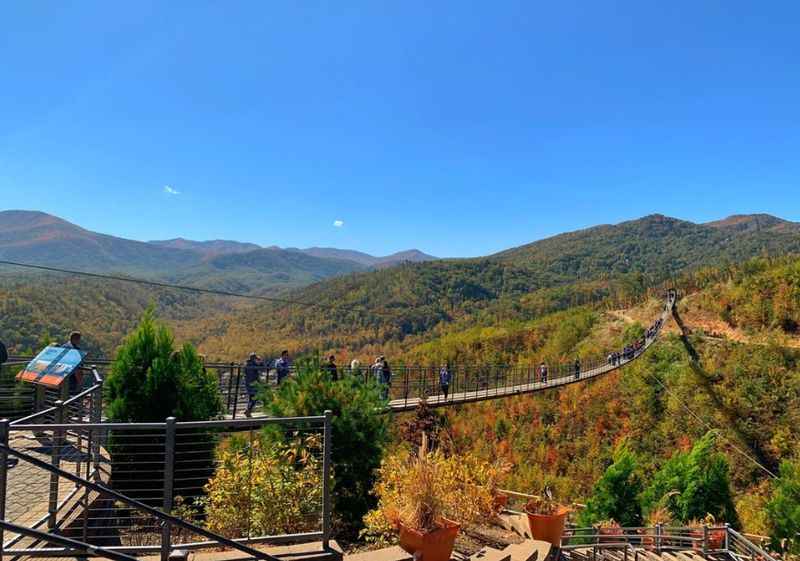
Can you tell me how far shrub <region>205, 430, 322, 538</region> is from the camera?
4.61 m

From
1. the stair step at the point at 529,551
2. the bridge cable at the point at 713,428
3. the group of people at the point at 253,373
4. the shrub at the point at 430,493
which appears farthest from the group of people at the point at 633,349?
the stair step at the point at 529,551

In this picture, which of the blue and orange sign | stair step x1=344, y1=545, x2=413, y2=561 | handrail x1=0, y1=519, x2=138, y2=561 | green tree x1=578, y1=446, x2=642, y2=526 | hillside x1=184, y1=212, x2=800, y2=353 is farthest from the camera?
hillside x1=184, y1=212, x2=800, y2=353

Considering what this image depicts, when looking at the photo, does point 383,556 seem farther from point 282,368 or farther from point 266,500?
point 282,368

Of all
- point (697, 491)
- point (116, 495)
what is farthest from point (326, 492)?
point (697, 491)

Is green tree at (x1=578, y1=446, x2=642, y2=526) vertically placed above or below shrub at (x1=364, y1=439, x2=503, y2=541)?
below

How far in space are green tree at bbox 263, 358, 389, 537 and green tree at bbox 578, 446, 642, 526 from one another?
9859 mm

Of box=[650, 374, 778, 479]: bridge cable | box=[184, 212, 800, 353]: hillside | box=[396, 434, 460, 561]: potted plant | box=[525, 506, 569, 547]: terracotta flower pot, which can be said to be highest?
box=[184, 212, 800, 353]: hillside

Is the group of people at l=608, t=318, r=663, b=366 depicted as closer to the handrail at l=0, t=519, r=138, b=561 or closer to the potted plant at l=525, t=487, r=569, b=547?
the potted plant at l=525, t=487, r=569, b=547

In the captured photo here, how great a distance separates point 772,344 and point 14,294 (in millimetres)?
78906

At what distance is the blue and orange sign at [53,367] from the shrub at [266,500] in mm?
1966

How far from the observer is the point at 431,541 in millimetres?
3951

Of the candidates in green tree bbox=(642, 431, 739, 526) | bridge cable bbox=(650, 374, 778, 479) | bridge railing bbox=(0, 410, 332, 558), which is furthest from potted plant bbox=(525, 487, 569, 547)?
bridge cable bbox=(650, 374, 778, 479)

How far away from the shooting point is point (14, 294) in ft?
217

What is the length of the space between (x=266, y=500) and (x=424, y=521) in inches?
59.8
